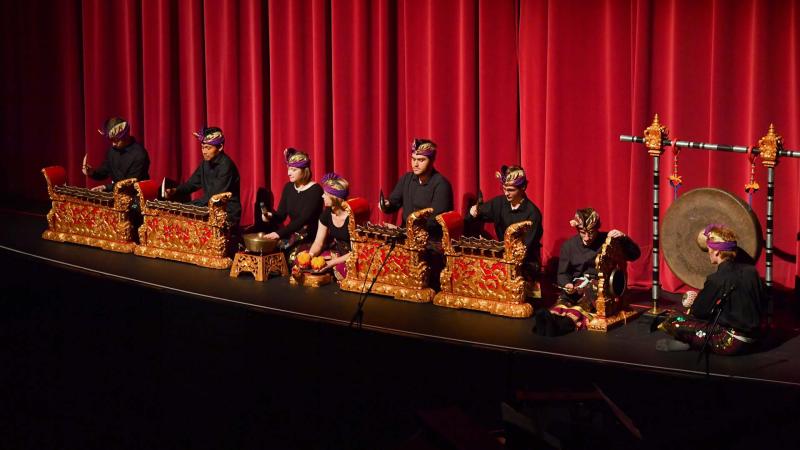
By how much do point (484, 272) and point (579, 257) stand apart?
664 millimetres

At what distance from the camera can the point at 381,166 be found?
9047 mm

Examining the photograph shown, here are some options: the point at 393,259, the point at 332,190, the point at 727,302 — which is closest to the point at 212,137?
the point at 332,190

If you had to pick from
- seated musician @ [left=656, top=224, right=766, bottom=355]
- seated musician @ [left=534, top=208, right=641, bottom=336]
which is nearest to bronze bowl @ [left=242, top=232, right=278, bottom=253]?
seated musician @ [left=534, top=208, right=641, bottom=336]

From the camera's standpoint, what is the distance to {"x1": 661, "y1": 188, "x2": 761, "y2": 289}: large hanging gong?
643cm

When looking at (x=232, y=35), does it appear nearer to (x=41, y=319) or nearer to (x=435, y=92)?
(x=435, y=92)

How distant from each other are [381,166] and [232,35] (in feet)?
7.43

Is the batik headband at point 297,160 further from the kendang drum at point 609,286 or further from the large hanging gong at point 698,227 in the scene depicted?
the large hanging gong at point 698,227

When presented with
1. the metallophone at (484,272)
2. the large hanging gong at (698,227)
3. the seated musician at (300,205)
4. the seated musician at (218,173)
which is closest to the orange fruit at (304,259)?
the seated musician at (300,205)

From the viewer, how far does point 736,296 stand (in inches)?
237

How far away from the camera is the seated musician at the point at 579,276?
22.0 ft

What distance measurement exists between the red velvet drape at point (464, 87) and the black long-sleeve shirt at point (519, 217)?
742mm

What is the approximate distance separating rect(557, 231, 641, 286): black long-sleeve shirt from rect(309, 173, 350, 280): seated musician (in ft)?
5.71

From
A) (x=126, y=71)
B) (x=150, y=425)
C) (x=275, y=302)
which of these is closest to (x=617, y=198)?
(x=275, y=302)

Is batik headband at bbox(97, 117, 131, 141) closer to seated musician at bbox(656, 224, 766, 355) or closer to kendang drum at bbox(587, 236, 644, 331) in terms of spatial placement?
kendang drum at bbox(587, 236, 644, 331)
